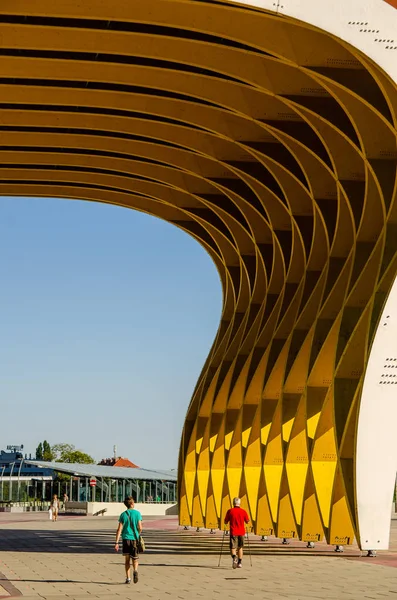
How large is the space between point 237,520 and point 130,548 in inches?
160

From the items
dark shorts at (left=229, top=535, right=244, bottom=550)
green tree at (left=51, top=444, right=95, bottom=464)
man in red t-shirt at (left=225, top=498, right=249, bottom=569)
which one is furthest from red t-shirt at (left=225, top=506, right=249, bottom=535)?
green tree at (left=51, top=444, right=95, bottom=464)

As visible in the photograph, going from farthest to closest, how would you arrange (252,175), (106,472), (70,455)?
(70,455)
(106,472)
(252,175)

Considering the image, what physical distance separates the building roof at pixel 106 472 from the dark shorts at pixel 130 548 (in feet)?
160

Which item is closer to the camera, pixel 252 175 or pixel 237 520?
pixel 237 520

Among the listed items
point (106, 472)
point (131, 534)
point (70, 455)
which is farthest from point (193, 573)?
point (70, 455)

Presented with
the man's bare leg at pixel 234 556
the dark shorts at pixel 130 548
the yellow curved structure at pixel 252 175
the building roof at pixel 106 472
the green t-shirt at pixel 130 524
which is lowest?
the man's bare leg at pixel 234 556

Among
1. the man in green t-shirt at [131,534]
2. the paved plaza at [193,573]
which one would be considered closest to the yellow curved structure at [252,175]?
the paved plaza at [193,573]

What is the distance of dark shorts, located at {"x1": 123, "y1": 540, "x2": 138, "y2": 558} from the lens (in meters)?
17.0

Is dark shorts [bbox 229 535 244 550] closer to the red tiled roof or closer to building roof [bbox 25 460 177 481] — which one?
building roof [bbox 25 460 177 481]

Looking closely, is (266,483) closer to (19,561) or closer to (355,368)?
(355,368)

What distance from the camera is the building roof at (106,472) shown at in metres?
67.6

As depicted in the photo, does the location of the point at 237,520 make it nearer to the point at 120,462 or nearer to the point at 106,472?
the point at 106,472

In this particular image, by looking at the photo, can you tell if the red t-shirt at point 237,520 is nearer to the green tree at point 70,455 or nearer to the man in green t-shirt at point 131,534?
the man in green t-shirt at point 131,534

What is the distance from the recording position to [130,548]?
1714 cm
